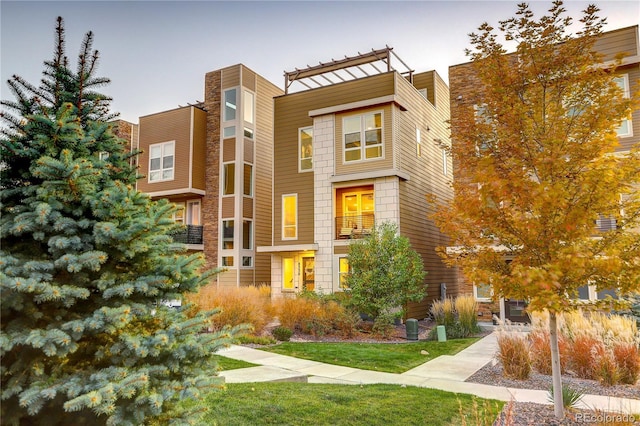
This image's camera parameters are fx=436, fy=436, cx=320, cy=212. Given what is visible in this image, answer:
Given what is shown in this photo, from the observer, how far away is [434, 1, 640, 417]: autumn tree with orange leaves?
5.08m

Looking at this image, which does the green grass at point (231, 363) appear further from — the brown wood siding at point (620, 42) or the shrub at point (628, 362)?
the brown wood siding at point (620, 42)

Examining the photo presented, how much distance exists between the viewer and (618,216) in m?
5.39

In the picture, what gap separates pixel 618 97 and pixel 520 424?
4.26 metres

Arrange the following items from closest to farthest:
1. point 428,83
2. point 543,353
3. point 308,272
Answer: point 543,353 → point 308,272 → point 428,83

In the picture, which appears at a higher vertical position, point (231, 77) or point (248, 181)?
point (231, 77)

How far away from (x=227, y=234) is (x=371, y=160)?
8460 mm

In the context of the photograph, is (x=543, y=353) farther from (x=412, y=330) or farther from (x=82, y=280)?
(x=82, y=280)

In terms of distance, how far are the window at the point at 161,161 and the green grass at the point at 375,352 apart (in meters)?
14.5

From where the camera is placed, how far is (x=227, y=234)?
71.4 feet

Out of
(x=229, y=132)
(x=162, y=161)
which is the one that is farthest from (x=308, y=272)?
(x=162, y=161)

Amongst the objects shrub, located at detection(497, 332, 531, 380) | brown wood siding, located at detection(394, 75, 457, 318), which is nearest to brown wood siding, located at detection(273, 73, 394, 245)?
brown wood siding, located at detection(394, 75, 457, 318)

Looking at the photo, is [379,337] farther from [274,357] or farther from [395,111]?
[395,111]

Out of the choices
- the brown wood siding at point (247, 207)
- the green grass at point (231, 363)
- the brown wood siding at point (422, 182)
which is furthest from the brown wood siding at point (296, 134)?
the green grass at point (231, 363)

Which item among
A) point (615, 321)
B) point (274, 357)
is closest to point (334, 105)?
point (274, 357)
